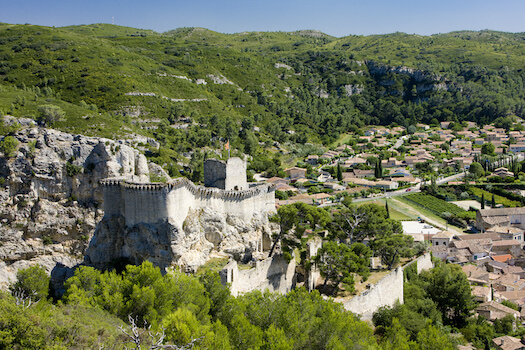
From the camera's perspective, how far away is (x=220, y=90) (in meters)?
132

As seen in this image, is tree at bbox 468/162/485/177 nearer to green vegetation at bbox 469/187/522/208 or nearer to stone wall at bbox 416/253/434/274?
green vegetation at bbox 469/187/522/208

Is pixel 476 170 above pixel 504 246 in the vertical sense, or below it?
above

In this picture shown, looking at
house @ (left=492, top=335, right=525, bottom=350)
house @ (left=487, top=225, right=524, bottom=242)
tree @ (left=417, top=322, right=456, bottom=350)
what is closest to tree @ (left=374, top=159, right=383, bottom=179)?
house @ (left=487, top=225, right=524, bottom=242)

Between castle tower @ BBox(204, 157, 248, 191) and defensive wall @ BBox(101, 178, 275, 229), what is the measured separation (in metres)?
2.03

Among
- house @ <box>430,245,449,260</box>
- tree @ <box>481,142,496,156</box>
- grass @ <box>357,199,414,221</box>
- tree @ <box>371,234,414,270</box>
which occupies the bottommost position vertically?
house @ <box>430,245,449,260</box>

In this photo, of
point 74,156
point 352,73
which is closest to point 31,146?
point 74,156

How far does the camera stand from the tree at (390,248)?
41900mm

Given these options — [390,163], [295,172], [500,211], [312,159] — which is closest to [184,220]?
[500,211]

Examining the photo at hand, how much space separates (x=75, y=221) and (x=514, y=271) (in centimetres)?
5377

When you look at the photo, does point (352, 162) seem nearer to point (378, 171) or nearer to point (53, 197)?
point (378, 171)

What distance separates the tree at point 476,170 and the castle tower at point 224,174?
70902mm

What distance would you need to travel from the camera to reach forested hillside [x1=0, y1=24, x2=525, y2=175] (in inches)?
3300

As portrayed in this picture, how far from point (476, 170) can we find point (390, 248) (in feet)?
203

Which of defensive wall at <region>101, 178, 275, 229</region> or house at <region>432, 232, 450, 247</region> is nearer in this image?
defensive wall at <region>101, 178, 275, 229</region>
